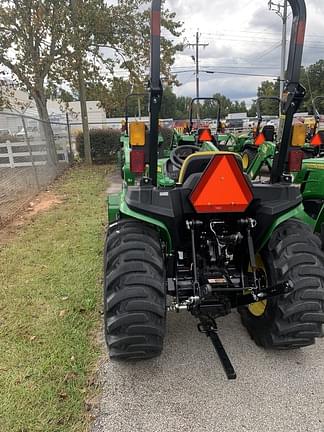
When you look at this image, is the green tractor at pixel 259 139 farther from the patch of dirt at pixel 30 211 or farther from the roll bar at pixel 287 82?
the patch of dirt at pixel 30 211

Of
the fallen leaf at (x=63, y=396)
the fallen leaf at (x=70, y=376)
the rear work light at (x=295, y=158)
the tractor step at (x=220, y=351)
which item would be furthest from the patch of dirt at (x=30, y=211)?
the rear work light at (x=295, y=158)

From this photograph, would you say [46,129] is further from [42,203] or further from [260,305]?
[260,305]

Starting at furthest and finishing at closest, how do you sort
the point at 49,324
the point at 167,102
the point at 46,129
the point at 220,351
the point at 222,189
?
the point at 46,129, the point at 167,102, the point at 49,324, the point at 220,351, the point at 222,189

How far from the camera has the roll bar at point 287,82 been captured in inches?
89.6

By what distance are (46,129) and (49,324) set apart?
10.1 meters

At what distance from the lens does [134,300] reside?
2320mm

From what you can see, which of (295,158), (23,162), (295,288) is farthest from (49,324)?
(23,162)

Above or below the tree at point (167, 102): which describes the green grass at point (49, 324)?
below

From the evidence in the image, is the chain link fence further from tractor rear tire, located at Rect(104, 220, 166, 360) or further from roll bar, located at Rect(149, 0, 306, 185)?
roll bar, located at Rect(149, 0, 306, 185)

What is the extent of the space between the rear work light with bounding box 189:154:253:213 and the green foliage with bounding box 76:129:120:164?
45.9 ft

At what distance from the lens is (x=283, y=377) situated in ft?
8.50

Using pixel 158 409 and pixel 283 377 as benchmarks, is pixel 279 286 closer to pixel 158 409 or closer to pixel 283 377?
pixel 283 377

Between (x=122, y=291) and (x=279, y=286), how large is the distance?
1.01 metres

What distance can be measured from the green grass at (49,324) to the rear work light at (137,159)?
4.88 ft
